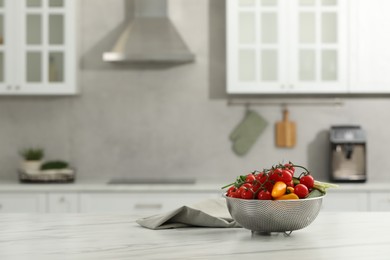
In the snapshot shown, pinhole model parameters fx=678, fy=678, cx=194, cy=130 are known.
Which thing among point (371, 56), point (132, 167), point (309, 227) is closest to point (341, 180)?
point (371, 56)

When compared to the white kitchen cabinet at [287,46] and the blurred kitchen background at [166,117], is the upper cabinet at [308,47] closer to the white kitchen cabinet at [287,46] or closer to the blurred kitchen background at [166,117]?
the white kitchen cabinet at [287,46]

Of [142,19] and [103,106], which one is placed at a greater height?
[142,19]

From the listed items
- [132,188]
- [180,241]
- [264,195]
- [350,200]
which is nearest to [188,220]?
Answer: [180,241]

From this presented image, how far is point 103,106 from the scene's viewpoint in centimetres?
488

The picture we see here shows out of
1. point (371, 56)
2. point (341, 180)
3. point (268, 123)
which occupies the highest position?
point (371, 56)

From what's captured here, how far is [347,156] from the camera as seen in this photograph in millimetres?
4539

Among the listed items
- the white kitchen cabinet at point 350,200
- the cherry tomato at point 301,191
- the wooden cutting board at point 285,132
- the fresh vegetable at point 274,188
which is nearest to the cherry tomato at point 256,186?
the fresh vegetable at point 274,188

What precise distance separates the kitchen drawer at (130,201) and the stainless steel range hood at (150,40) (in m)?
0.91

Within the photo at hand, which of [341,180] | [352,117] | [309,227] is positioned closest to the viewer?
[309,227]

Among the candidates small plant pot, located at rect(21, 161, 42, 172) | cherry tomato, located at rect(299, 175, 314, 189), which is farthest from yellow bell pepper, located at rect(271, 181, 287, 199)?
small plant pot, located at rect(21, 161, 42, 172)

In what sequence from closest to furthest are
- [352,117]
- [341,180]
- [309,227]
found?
[309,227] → [341,180] → [352,117]

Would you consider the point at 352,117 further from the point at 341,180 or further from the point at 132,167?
the point at 132,167

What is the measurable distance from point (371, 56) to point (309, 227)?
8.17ft

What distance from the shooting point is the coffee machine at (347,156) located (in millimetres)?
4527
